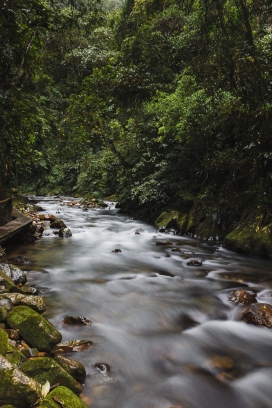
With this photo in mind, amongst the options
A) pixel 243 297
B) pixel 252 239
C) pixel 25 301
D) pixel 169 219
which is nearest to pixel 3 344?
pixel 25 301

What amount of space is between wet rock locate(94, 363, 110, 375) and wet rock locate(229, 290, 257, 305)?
2361 millimetres

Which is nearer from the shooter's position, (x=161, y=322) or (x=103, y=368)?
(x=103, y=368)

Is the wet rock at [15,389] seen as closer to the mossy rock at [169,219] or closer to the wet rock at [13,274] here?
the wet rock at [13,274]

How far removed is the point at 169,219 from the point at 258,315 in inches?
254

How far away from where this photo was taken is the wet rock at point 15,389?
1.73m

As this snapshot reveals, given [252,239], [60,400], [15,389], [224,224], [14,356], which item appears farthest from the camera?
[224,224]

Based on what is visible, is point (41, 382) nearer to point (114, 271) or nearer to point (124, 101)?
point (114, 271)

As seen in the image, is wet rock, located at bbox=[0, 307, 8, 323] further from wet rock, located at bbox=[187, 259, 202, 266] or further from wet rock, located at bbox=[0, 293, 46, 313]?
wet rock, located at bbox=[187, 259, 202, 266]

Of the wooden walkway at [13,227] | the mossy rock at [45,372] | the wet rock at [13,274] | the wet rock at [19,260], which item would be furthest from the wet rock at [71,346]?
the wooden walkway at [13,227]

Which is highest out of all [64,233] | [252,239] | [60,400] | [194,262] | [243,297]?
[252,239]

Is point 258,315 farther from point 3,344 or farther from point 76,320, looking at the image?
point 3,344

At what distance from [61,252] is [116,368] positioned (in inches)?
188

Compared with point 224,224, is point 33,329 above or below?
below

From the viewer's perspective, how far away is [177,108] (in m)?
9.15
